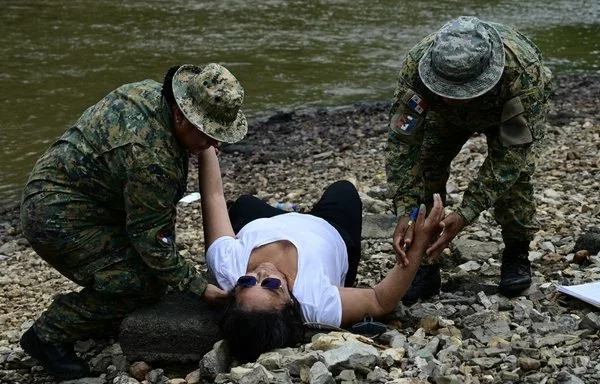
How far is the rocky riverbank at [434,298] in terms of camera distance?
4.33 meters

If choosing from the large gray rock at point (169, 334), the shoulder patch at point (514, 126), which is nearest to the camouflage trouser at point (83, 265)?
the large gray rock at point (169, 334)

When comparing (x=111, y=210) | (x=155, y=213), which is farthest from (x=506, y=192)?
(x=111, y=210)

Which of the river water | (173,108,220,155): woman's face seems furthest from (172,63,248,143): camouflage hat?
the river water

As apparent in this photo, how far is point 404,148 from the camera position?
17.0 ft

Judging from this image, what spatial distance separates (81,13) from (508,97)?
19730 millimetres

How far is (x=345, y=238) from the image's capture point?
5.69 metres

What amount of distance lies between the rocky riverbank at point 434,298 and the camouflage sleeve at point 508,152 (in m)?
0.68

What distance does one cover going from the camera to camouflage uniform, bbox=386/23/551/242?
4828 mm

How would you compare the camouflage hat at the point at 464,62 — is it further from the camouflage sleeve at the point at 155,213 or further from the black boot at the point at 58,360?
the black boot at the point at 58,360

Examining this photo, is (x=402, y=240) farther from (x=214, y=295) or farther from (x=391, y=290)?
(x=214, y=295)

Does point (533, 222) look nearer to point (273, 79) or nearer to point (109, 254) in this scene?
point (109, 254)

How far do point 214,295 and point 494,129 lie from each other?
1914 mm

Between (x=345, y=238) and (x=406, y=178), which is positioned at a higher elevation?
(x=406, y=178)

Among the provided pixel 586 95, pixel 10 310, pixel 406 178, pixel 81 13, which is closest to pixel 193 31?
pixel 81 13
